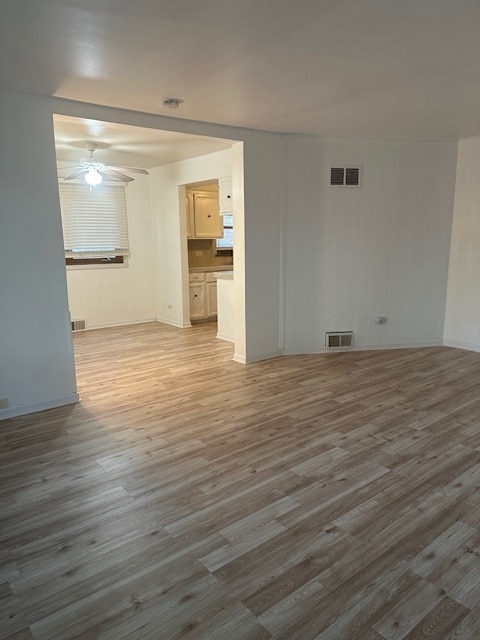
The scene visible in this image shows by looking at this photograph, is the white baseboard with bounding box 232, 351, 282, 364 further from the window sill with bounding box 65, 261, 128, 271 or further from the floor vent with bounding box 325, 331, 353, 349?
the window sill with bounding box 65, 261, 128, 271

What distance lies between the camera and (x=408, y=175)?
17.4 feet

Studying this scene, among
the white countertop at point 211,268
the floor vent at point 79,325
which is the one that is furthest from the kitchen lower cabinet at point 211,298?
the floor vent at point 79,325

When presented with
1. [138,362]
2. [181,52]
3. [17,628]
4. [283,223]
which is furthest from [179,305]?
[17,628]

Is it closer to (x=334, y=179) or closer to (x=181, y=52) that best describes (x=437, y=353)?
(x=334, y=179)

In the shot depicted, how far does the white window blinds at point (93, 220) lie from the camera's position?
675 centimetres

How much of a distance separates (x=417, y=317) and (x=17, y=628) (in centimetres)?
531

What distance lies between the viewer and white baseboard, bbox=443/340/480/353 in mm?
5463

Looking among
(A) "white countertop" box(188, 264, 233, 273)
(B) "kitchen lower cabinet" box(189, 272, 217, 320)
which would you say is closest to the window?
(A) "white countertop" box(188, 264, 233, 273)

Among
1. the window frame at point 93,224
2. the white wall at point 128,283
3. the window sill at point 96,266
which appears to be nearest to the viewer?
the window frame at point 93,224

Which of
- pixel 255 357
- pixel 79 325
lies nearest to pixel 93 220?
pixel 79 325

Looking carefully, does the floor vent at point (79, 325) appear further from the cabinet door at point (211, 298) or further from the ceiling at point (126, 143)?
the ceiling at point (126, 143)

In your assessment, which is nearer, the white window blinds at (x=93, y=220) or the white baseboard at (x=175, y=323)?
the white window blinds at (x=93, y=220)

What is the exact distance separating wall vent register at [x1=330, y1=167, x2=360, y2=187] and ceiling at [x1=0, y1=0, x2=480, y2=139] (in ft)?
3.68

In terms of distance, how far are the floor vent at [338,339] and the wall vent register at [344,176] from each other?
185 centimetres
